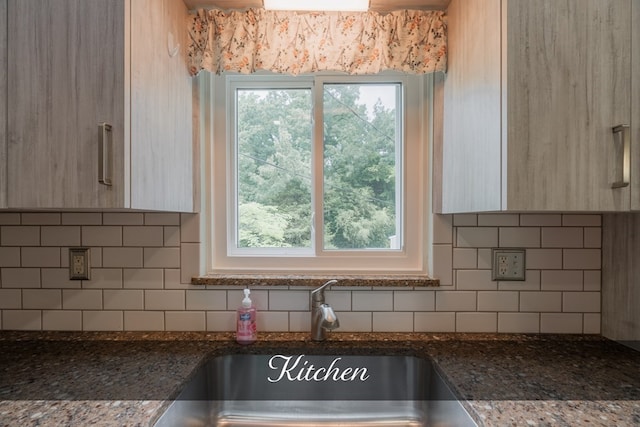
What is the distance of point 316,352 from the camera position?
3.73 feet

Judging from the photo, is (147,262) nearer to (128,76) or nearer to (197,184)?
(197,184)

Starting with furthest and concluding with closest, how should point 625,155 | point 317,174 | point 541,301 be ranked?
point 317,174 < point 541,301 < point 625,155

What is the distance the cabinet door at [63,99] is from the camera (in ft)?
2.74

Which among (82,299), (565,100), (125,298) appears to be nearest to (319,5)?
(565,100)

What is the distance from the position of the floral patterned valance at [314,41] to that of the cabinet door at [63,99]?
38 centimetres

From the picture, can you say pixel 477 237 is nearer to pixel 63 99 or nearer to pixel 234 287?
pixel 234 287

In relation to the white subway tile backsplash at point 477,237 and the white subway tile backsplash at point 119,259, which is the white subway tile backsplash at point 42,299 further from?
the white subway tile backsplash at point 477,237

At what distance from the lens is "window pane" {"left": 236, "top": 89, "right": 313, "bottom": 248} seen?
1.38 meters

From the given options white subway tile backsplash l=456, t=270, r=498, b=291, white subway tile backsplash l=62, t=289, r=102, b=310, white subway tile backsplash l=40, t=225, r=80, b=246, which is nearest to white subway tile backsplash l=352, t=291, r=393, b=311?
white subway tile backsplash l=456, t=270, r=498, b=291

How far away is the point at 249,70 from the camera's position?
1188 mm

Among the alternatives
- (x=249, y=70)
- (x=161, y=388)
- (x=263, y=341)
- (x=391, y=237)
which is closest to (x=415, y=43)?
(x=249, y=70)

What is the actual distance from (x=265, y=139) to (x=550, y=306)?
1.22 m

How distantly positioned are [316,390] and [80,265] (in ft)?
3.09

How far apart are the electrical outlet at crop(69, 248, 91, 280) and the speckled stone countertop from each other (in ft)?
0.67
